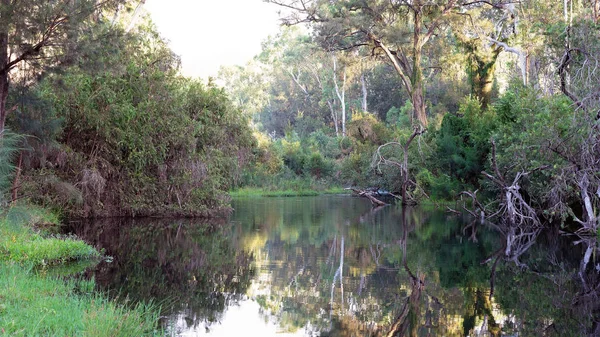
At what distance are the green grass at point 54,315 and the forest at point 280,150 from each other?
2880 millimetres

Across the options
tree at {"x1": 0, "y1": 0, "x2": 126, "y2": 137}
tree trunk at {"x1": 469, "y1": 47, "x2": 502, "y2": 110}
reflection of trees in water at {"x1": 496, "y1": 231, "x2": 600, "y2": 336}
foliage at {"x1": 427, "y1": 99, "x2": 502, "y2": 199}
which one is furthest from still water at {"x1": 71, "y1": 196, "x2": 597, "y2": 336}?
tree trunk at {"x1": 469, "y1": 47, "x2": 502, "y2": 110}

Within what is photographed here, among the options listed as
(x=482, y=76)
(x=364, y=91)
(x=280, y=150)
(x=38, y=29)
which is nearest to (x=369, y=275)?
(x=38, y=29)

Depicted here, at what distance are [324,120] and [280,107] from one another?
7260 mm

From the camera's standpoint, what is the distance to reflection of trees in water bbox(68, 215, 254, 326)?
32.9 feet

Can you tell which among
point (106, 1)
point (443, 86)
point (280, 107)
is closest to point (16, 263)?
point (106, 1)

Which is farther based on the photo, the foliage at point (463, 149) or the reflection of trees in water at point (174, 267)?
the foliage at point (463, 149)

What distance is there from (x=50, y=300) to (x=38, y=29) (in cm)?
820

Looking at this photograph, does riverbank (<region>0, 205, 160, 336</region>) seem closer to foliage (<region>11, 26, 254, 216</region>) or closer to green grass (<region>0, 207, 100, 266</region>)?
green grass (<region>0, 207, 100, 266</region>)

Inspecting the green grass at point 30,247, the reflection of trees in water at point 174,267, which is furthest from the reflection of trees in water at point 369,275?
the green grass at point 30,247

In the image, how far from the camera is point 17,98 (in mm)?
16703

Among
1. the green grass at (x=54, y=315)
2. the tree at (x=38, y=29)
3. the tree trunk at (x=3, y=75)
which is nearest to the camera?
the green grass at (x=54, y=315)

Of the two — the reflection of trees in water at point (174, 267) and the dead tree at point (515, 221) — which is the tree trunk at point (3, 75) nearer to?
the reflection of trees in water at point (174, 267)

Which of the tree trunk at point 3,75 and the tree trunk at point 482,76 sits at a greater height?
the tree trunk at point 482,76

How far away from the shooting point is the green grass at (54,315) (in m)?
6.35
